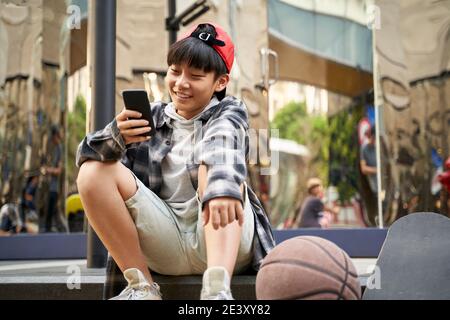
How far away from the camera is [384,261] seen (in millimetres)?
1712

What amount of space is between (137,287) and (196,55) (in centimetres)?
66

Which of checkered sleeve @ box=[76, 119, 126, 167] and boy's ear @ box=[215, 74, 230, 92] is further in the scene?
boy's ear @ box=[215, 74, 230, 92]

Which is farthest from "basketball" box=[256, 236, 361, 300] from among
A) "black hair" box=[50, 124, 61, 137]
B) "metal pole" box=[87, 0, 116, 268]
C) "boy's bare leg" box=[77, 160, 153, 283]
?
"black hair" box=[50, 124, 61, 137]

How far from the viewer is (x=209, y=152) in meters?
1.59

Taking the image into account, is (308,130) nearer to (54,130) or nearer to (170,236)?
(54,130)

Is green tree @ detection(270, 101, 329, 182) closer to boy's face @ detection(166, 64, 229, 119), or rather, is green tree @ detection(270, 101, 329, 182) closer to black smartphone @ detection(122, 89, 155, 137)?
boy's face @ detection(166, 64, 229, 119)

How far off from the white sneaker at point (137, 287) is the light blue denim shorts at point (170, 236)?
103 mm

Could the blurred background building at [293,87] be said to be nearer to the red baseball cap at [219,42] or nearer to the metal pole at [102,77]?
the metal pole at [102,77]

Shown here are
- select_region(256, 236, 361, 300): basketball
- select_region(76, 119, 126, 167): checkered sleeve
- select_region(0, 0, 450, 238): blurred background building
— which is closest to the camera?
select_region(256, 236, 361, 300): basketball

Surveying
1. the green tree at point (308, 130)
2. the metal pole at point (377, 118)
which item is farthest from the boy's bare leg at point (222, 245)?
the green tree at point (308, 130)

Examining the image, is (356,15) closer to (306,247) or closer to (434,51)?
(434,51)

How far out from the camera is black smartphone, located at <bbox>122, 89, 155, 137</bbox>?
1.60m

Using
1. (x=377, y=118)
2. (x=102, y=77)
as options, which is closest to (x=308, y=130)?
(x=377, y=118)

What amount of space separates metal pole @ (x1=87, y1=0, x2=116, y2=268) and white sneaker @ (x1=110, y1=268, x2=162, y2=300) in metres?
1.02
